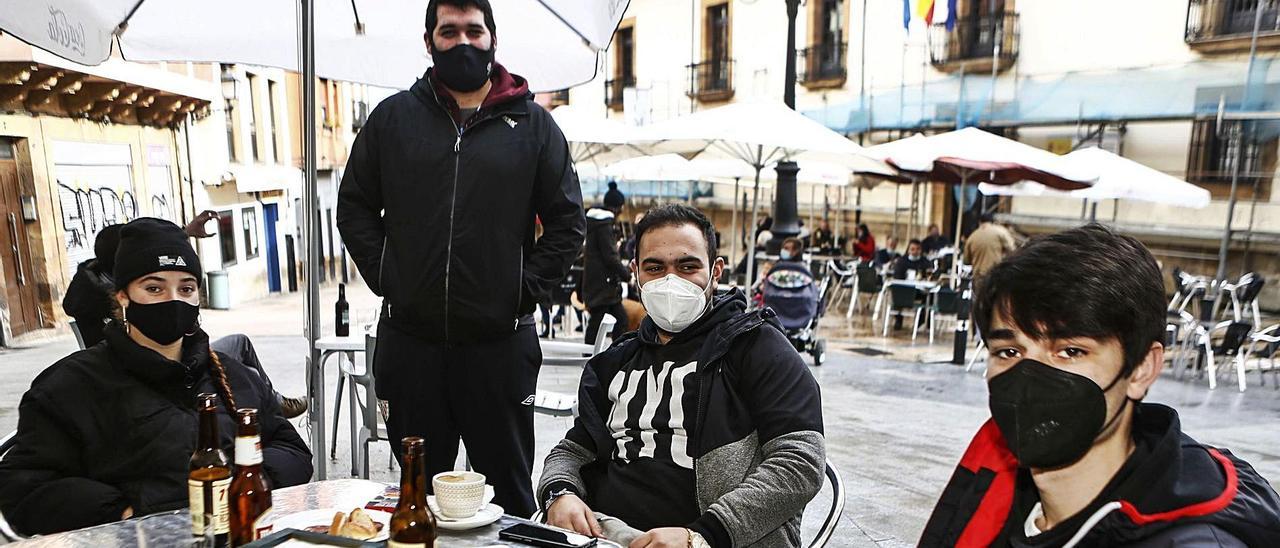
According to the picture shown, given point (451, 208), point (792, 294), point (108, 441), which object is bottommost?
point (792, 294)

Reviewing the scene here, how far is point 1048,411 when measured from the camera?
4.25ft

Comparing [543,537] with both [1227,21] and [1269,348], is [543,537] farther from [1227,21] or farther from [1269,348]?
[1227,21]

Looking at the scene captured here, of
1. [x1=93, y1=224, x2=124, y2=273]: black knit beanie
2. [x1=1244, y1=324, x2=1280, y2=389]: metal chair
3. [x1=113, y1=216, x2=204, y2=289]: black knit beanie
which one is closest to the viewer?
[x1=113, y1=216, x2=204, y2=289]: black knit beanie

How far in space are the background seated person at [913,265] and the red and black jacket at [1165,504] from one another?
10.1 meters

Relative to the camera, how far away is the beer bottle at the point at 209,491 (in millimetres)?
1538

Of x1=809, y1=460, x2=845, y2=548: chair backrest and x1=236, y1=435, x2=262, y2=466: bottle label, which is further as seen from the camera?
x1=809, y1=460, x2=845, y2=548: chair backrest

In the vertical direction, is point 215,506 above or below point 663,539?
above

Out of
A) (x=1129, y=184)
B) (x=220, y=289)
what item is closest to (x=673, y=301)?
(x=1129, y=184)

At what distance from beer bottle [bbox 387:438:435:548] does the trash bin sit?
11.7m

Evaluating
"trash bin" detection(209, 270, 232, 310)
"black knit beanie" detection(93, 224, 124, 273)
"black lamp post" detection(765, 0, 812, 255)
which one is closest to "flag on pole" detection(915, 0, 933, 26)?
"black lamp post" detection(765, 0, 812, 255)

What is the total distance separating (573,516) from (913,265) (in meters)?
9.96

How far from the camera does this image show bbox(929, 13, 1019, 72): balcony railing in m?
15.7

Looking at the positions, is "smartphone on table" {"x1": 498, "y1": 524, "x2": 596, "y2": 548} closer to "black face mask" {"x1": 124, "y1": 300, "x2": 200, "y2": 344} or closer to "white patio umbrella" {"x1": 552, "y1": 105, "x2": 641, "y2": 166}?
"black face mask" {"x1": 124, "y1": 300, "x2": 200, "y2": 344}

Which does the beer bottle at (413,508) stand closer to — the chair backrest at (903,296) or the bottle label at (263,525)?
the bottle label at (263,525)
